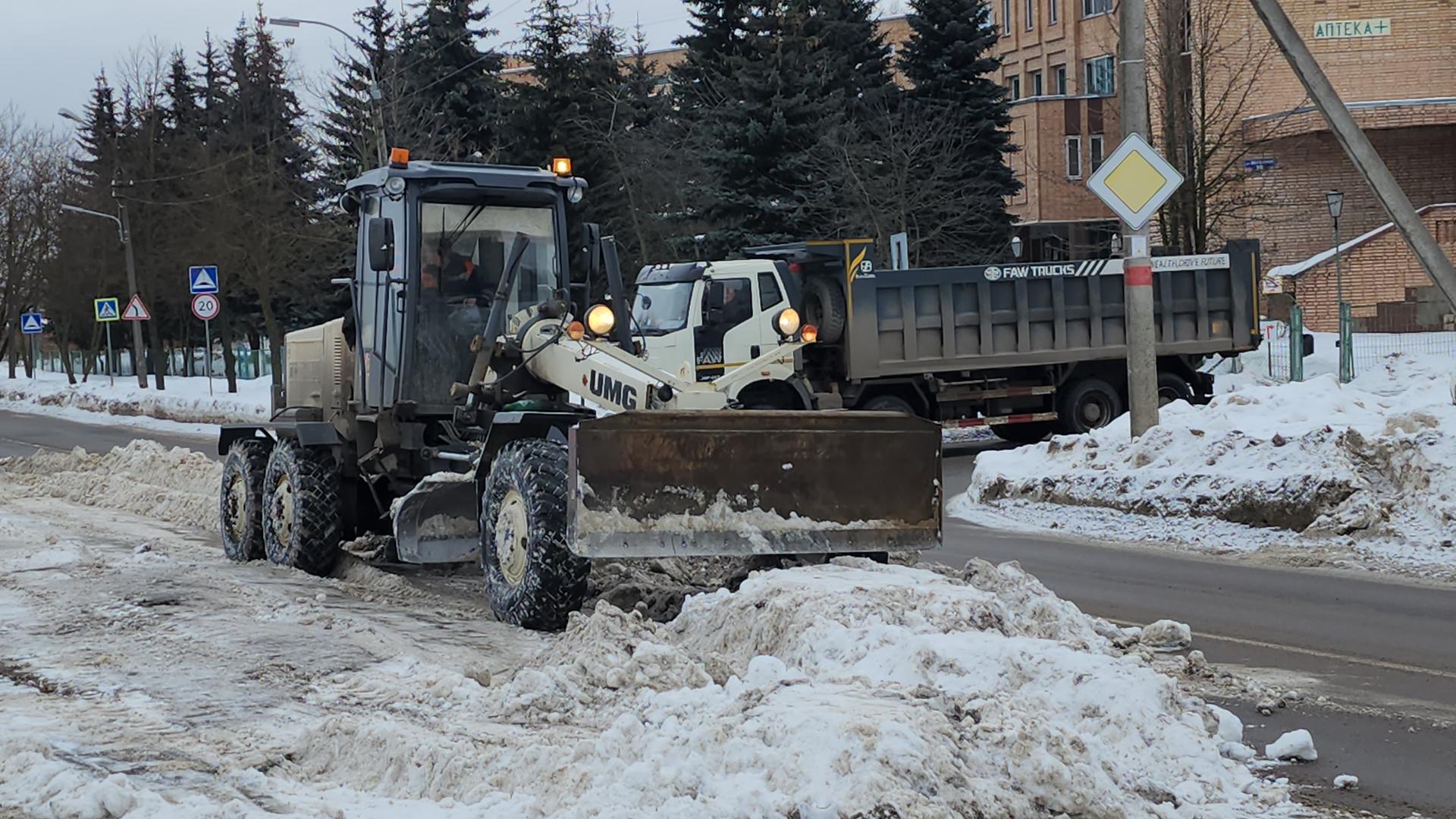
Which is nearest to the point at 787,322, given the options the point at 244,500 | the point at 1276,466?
the point at 1276,466

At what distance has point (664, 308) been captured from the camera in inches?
793

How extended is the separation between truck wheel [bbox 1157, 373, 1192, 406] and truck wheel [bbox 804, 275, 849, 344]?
519 cm

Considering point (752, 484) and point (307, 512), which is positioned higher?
point (752, 484)

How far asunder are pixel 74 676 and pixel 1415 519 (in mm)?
9974

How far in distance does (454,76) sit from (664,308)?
29.9 metres

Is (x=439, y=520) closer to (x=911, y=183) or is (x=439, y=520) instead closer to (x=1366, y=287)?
(x=911, y=183)

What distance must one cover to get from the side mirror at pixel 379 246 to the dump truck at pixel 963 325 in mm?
9609

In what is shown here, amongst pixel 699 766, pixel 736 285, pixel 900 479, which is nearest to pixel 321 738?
pixel 699 766

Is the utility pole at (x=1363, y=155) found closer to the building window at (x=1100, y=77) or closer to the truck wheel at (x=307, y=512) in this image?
the truck wheel at (x=307, y=512)

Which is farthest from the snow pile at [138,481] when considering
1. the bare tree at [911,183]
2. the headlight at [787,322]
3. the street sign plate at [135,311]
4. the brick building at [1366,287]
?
the brick building at [1366,287]

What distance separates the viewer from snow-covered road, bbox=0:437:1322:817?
525cm

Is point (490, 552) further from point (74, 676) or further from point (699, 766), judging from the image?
point (699, 766)

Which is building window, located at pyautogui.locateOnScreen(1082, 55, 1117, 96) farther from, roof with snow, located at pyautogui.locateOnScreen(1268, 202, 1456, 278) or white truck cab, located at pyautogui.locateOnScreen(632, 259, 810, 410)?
white truck cab, located at pyautogui.locateOnScreen(632, 259, 810, 410)

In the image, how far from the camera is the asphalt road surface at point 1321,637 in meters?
6.16
